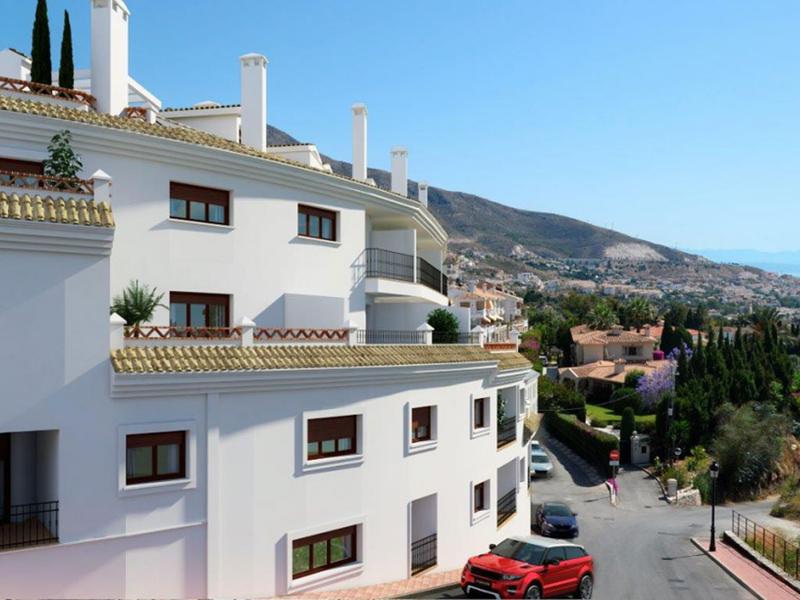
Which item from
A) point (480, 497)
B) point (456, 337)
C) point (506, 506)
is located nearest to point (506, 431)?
point (506, 506)

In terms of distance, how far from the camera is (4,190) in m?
14.3

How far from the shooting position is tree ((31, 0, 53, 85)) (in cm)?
2286

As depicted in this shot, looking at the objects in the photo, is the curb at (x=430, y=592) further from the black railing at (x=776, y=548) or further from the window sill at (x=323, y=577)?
the black railing at (x=776, y=548)

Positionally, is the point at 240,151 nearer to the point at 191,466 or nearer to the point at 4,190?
the point at 4,190

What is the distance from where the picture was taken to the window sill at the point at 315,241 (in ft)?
69.6

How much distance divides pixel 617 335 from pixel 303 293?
9006cm

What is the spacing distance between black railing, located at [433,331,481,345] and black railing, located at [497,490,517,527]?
595 cm

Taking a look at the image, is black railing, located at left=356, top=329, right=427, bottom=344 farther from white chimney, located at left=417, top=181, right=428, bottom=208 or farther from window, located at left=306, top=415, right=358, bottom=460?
white chimney, located at left=417, top=181, right=428, bottom=208

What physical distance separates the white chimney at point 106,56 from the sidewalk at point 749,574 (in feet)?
79.9

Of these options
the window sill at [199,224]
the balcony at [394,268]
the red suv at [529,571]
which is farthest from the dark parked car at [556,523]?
the window sill at [199,224]

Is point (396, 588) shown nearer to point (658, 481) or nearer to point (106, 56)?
point (106, 56)

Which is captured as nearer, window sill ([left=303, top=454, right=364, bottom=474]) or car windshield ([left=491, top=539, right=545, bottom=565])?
window sill ([left=303, top=454, right=364, bottom=474])

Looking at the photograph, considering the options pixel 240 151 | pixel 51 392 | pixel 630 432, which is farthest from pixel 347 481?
pixel 630 432

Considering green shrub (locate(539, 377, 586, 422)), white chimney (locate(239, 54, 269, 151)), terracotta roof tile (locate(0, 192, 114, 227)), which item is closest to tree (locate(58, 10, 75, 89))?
white chimney (locate(239, 54, 269, 151))
